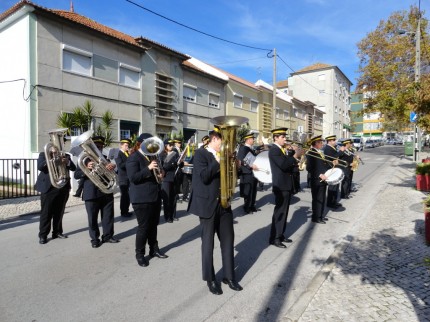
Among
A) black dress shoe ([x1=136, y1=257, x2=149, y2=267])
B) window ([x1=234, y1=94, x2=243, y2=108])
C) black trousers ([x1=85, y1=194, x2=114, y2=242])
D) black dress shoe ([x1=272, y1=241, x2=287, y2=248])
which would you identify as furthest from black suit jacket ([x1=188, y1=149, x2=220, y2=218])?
window ([x1=234, y1=94, x2=243, y2=108])

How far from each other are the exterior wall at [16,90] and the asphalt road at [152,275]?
7.47 m

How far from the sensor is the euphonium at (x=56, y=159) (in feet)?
17.5

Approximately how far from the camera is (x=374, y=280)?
3.96 m

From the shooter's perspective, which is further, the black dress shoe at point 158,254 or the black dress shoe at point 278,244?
the black dress shoe at point 278,244

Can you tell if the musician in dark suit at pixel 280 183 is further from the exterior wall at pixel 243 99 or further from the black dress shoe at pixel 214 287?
the exterior wall at pixel 243 99

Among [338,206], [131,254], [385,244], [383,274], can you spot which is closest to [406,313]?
[383,274]

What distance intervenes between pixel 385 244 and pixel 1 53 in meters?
15.9

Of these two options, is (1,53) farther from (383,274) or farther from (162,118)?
(383,274)

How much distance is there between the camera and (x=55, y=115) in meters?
13.6

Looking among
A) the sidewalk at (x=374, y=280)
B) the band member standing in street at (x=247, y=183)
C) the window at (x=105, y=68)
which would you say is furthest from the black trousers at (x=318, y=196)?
the window at (x=105, y=68)

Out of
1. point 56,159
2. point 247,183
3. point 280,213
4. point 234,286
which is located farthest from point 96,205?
point 247,183

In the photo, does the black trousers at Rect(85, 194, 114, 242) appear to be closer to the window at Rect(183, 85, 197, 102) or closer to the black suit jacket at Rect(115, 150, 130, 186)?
the black suit jacket at Rect(115, 150, 130, 186)

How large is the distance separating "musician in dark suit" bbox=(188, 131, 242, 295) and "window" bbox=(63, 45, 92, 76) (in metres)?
12.6

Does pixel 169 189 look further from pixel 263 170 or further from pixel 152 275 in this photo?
pixel 152 275
